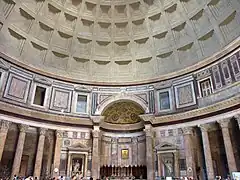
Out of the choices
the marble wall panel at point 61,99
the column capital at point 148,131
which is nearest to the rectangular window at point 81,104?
the marble wall panel at point 61,99

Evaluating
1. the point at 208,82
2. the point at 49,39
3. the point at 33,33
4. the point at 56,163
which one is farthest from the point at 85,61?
the point at 208,82

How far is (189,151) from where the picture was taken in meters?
18.6

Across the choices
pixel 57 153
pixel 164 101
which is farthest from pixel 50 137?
pixel 164 101

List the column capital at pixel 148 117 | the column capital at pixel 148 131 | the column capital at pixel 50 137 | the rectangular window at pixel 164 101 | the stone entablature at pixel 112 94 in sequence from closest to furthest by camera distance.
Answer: the stone entablature at pixel 112 94
the column capital at pixel 148 131
the column capital at pixel 50 137
the column capital at pixel 148 117
the rectangular window at pixel 164 101

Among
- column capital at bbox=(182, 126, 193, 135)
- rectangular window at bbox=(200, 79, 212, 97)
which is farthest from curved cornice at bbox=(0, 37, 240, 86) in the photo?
column capital at bbox=(182, 126, 193, 135)

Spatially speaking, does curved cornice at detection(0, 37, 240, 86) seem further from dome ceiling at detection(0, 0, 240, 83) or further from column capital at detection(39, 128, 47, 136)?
column capital at detection(39, 128, 47, 136)

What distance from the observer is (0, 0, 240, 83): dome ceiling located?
19.9m

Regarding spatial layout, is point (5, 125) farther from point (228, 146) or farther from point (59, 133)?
point (228, 146)

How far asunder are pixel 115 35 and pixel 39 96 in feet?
36.0

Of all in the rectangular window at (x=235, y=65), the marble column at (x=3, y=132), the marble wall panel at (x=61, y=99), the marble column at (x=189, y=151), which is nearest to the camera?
the marble column at (x=3, y=132)

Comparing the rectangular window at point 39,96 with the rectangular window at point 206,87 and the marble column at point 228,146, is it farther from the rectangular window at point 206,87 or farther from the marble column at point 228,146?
the marble column at point 228,146

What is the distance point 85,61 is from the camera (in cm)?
2489

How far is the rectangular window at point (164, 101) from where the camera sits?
868 inches

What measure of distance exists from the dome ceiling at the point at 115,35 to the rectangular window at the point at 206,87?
2.49 meters
